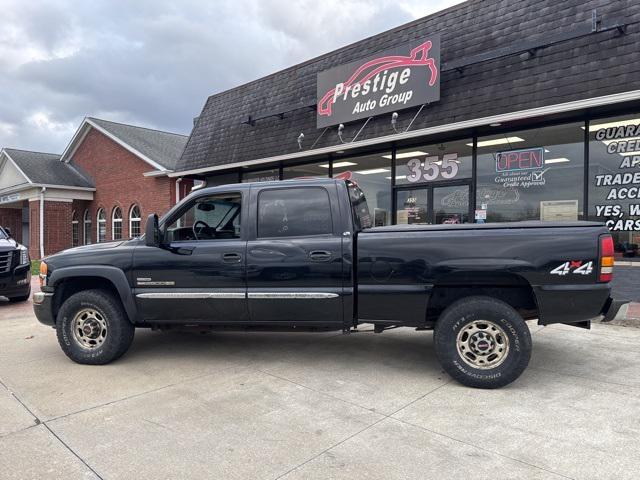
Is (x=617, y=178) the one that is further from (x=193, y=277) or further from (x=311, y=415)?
(x=193, y=277)

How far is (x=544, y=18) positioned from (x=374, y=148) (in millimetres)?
4176

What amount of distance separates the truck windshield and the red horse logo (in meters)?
5.06

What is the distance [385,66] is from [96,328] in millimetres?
8003

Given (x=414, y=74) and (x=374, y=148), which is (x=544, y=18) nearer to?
(x=414, y=74)

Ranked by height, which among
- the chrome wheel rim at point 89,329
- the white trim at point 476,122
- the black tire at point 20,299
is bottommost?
the black tire at point 20,299

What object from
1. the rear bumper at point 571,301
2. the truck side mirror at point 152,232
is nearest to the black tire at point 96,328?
the truck side mirror at point 152,232

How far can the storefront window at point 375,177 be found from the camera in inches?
430

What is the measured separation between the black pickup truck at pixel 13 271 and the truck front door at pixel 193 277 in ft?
18.6

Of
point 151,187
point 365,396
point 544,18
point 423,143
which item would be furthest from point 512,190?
point 151,187

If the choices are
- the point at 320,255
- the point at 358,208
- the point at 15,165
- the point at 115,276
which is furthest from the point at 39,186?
the point at 320,255

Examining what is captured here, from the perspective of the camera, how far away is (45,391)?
430 centimetres

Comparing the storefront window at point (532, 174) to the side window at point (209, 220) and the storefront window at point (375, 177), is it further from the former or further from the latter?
the side window at point (209, 220)

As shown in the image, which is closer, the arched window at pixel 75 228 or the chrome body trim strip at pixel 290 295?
the chrome body trim strip at pixel 290 295

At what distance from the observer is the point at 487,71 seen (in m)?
8.79
